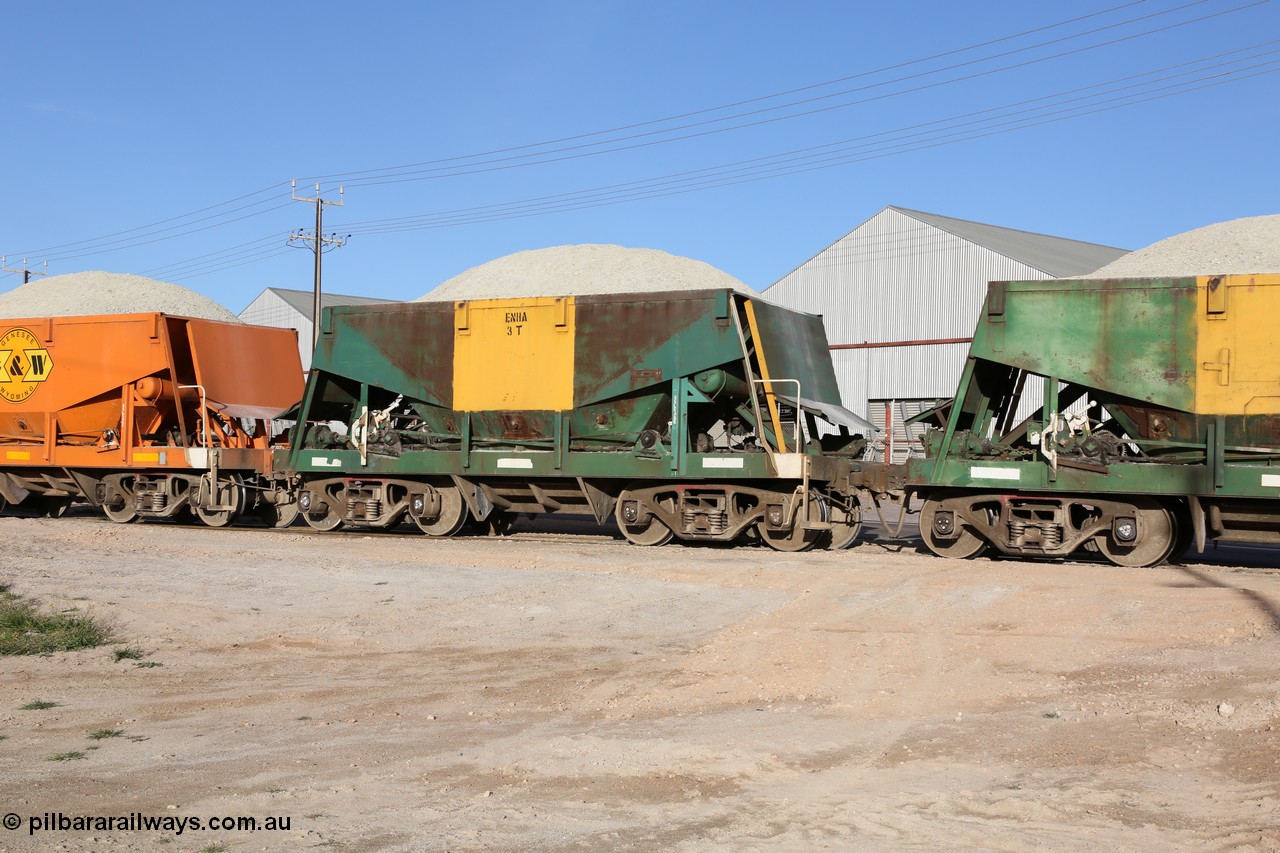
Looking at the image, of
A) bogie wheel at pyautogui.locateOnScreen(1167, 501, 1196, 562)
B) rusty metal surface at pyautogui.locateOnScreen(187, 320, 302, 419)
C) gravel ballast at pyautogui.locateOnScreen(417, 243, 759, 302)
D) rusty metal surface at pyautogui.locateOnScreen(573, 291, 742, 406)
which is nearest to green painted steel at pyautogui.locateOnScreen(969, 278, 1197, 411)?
bogie wheel at pyautogui.locateOnScreen(1167, 501, 1196, 562)

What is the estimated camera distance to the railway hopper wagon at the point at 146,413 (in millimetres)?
19062

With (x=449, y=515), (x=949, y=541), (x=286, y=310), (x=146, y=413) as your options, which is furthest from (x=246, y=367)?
(x=286, y=310)

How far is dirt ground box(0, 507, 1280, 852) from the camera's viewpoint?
202 inches

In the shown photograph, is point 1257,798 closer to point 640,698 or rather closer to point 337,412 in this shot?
point 640,698

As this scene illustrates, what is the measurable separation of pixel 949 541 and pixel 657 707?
814 centimetres

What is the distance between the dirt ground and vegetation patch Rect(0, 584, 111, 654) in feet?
0.69

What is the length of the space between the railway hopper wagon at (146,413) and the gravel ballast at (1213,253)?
2786cm

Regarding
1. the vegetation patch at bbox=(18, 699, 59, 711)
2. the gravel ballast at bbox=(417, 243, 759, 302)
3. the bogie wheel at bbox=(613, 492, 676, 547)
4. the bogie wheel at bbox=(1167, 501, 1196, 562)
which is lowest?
the vegetation patch at bbox=(18, 699, 59, 711)

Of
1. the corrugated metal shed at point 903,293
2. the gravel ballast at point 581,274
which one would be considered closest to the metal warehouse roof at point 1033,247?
the corrugated metal shed at point 903,293

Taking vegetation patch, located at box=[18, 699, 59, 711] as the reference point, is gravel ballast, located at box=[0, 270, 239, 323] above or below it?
above

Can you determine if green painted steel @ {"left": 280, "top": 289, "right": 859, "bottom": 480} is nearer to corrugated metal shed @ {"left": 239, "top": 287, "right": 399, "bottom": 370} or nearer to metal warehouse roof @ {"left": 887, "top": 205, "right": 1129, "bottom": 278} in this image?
metal warehouse roof @ {"left": 887, "top": 205, "right": 1129, "bottom": 278}

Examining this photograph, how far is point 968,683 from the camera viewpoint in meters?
7.83

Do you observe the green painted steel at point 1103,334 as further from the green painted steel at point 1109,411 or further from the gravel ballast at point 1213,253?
the gravel ballast at point 1213,253

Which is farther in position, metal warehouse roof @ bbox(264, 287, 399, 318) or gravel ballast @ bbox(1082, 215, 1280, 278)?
metal warehouse roof @ bbox(264, 287, 399, 318)
